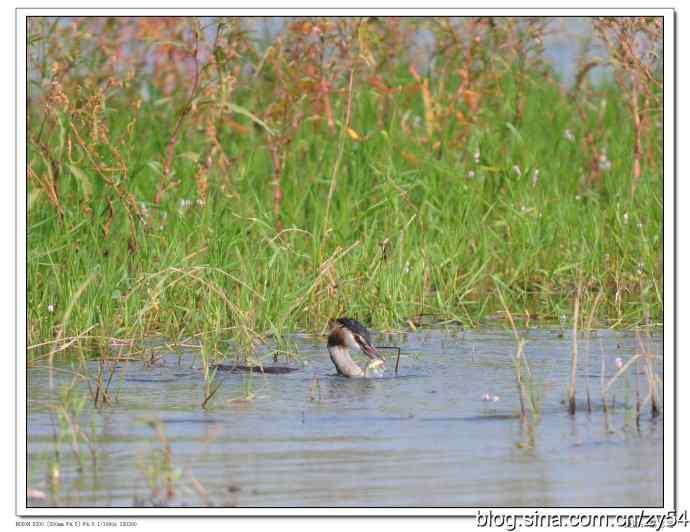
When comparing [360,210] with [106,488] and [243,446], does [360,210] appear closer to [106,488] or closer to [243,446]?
[243,446]

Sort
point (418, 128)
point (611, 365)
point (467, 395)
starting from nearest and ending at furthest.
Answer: point (467, 395), point (611, 365), point (418, 128)

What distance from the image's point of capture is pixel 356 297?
1009 cm

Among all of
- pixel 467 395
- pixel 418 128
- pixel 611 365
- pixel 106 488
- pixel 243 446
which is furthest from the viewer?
pixel 418 128

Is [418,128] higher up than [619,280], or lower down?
higher up

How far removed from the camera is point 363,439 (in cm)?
713

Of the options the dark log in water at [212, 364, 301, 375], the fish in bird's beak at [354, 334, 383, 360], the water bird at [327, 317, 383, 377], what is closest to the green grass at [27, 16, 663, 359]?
the dark log in water at [212, 364, 301, 375]

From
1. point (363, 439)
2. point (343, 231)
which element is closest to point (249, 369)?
point (363, 439)

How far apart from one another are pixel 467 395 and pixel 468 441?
1030 mm

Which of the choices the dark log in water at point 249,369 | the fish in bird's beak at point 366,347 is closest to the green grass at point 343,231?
the dark log in water at point 249,369

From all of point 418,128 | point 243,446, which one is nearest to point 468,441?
point 243,446

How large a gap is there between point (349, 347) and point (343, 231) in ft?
7.12

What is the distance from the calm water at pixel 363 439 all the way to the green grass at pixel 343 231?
0.60 meters

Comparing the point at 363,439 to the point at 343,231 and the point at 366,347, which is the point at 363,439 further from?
the point at 343,231

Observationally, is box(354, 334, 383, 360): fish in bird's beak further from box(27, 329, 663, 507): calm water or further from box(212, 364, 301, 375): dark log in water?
box(212, 364, 301, 375): dark log in water
